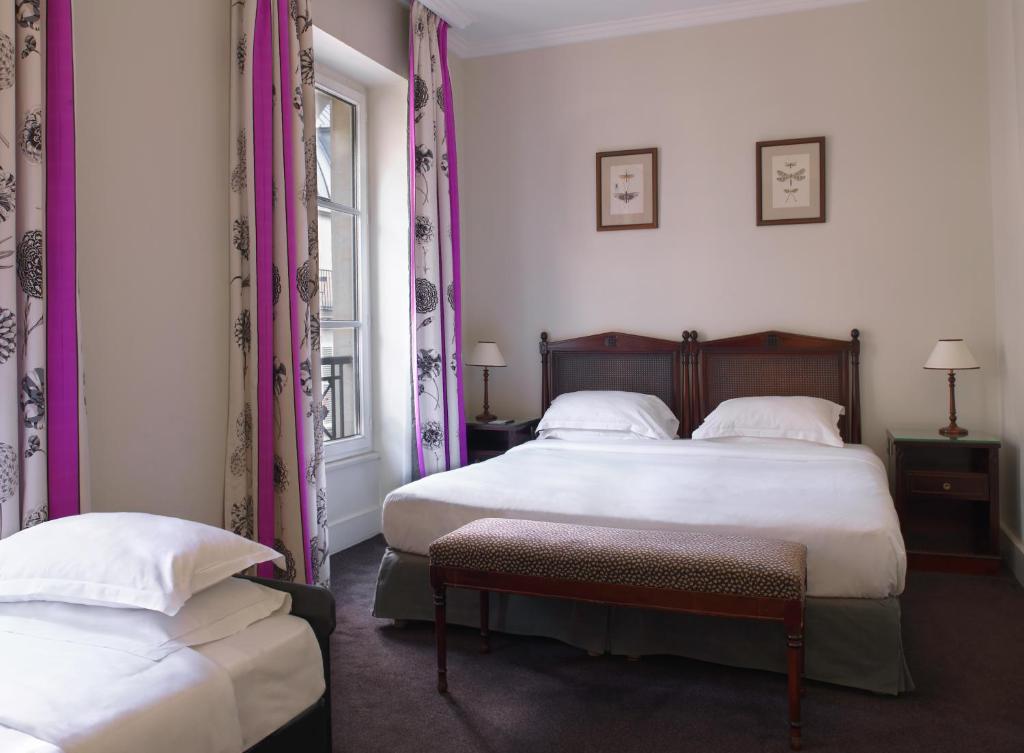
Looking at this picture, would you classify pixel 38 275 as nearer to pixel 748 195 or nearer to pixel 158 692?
pixel 158 692

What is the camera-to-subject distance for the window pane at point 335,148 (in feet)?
13.7

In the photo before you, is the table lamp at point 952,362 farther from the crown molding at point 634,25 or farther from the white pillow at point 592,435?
the crown molding at point 634,25

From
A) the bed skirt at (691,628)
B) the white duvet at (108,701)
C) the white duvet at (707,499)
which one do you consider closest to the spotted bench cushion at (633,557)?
the white duvet at (707,499)

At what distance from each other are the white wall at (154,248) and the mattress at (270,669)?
45.0 inches

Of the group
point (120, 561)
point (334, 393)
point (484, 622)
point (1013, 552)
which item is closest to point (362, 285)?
point (334, 393)

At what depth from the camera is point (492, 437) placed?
4.75m

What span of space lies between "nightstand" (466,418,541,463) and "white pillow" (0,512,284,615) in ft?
9.51

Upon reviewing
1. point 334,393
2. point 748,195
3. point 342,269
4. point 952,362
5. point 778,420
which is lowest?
point 778,420

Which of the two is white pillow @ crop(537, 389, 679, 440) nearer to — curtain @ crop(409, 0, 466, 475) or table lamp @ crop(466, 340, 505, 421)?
table lamp @ crop(466, 340, 505, 421)

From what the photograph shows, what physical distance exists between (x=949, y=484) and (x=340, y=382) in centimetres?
305

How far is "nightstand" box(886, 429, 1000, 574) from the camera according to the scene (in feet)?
11.9

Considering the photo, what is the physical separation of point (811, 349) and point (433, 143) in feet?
7.62

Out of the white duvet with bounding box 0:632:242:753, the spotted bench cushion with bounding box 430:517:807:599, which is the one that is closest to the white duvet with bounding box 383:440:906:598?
the spotted bench cushion with bounding box 430:517:807:599

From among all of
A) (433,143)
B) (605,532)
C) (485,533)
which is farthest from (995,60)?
(485,533)
